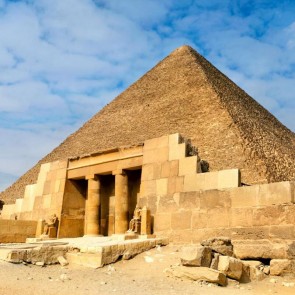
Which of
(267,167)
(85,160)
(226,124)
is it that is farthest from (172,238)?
(226,124)

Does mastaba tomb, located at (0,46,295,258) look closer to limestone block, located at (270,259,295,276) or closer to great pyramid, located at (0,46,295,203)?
great pyramid, located at (0,46,295,203)

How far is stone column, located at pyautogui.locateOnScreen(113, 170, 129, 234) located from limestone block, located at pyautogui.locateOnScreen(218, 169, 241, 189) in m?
3.70

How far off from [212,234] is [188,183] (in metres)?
1.48

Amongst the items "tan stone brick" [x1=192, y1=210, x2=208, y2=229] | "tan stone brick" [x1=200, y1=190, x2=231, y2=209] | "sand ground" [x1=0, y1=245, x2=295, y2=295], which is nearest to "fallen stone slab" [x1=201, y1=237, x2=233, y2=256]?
"sand ground" [x1=0, y1=245, x2=295, y2=295]

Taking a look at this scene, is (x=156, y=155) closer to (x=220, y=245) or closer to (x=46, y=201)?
(x=220, y=245)

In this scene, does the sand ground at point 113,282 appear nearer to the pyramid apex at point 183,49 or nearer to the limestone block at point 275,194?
the limestone block at point 275,194

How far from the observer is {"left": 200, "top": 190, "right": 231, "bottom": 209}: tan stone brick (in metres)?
9.66

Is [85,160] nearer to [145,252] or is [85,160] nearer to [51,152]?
[145,252]

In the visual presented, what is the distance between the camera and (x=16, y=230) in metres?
13.6

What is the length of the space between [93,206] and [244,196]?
19.2 feet

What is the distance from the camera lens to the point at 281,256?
777 centimetres

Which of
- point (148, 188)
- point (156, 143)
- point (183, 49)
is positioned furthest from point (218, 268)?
point (183, 49)

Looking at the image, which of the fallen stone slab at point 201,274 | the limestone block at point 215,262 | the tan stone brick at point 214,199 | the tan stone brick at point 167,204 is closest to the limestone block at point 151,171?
the tan stone brick at point 167,204

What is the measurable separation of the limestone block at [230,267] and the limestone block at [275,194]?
2.20 m
